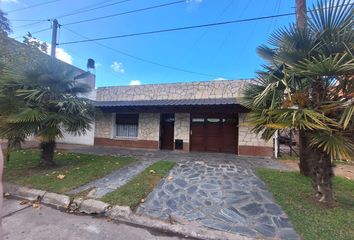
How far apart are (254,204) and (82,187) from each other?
4.46m

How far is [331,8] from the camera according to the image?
439cm

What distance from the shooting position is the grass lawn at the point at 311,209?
3.76 metres

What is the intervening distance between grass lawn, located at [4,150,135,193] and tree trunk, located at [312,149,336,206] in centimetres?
604

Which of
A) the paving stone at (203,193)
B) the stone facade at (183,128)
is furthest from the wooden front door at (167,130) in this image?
the paving stone at (203,193)

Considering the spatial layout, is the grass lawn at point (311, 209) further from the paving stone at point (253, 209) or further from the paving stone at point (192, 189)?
the paving stone at point (192, 189)

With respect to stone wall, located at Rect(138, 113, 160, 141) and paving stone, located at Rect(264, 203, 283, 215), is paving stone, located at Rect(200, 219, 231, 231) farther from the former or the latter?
stone wall, located at Rect(138, 113, 160, 141)

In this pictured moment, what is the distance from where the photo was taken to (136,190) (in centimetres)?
569

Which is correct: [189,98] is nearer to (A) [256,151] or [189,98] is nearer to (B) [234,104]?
(B) [234,104]

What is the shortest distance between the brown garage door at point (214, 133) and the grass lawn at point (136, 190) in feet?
19.6

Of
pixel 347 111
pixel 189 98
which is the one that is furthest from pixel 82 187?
pixel 189 98

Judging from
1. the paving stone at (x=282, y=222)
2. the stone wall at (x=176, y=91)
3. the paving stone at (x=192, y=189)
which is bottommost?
the paving stone at (x=282, y=222)

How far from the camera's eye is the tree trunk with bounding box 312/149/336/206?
4734mm

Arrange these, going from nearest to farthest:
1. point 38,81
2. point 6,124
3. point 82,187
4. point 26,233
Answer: point 26,233
point 82,187
point 6,124
point 38,81

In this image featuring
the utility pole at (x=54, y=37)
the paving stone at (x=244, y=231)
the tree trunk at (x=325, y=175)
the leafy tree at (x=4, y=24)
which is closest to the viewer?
Result: the paving stone at (x=244, y=231)
